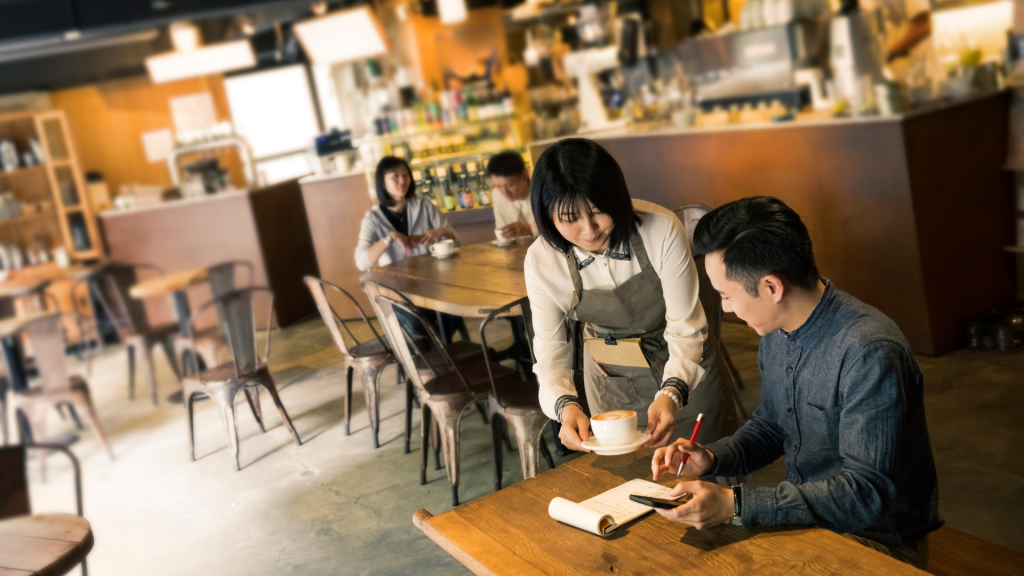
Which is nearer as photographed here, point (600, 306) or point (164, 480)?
point (600, 306)

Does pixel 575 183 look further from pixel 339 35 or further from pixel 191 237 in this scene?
pixel 339 35

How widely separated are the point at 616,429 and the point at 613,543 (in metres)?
0.21

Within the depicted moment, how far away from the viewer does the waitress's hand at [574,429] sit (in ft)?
4.99

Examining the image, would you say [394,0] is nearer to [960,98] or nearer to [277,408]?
[277,408]

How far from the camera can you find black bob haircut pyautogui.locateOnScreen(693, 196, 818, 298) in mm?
1278

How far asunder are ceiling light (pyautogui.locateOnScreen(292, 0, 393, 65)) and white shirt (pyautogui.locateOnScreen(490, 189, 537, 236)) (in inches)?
48.4

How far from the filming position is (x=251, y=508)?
10.6 feet

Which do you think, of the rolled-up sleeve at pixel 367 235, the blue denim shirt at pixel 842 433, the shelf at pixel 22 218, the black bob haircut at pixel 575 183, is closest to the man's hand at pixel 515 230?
the rolled-up sleeve at pixel 367 235

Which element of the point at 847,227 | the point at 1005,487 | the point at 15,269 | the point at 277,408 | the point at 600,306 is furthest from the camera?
the point at 277,408

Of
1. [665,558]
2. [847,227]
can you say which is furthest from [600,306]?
[847,227]

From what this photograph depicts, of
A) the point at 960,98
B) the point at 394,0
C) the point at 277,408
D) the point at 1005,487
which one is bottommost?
the point at 1005,487

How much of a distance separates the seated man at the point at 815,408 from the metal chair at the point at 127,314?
31.0 inches

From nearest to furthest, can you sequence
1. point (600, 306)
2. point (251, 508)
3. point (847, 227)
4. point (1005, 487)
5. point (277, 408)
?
point (600, 306) < point (1005, 487) < point (251, 508) < point (847, 227) < point (277, 408)

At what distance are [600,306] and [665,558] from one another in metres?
0.81
